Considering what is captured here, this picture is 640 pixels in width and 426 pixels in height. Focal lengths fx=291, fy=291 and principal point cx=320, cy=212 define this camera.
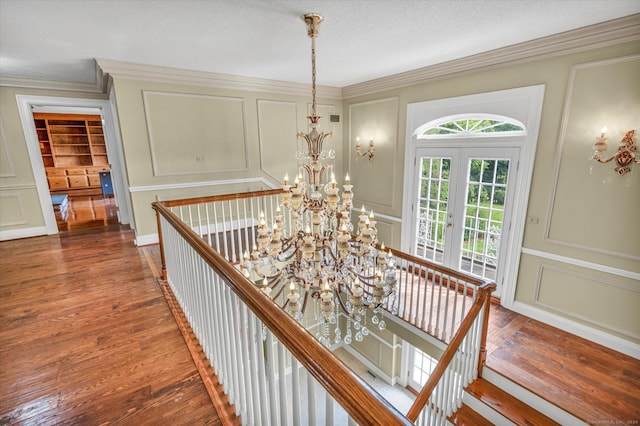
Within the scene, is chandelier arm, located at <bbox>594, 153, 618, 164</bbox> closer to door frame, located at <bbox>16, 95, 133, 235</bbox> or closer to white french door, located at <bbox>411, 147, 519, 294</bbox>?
white french door, located at <bbox>411, 147, 519, 294</bbox>

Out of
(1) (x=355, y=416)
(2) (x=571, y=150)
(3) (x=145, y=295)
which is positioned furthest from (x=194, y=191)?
(2) (x=571, y=150)

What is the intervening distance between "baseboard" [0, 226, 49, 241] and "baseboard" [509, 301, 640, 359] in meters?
7.17

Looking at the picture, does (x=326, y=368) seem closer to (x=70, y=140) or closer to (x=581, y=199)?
(x=581, y=199)

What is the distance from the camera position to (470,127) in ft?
12.8

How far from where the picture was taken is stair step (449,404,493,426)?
2.65m

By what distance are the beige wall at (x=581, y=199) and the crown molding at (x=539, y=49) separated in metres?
0.07

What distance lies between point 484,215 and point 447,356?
7.46ft

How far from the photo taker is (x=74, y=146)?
29.0 feet

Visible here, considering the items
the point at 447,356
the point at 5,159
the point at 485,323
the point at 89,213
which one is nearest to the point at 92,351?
the point at 447,356

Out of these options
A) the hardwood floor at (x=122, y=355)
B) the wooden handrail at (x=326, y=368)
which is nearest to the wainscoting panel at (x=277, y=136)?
the hardwood floor at (x=122, y=355)

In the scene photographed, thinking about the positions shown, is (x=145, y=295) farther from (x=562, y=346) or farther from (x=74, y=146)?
(x=74, y=146)

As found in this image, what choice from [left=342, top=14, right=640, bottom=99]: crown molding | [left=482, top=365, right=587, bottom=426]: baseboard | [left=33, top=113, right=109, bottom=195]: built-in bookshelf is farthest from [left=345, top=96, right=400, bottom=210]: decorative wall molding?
[left=33, top=113, right=109, bottom=195]: built-in bookshelf

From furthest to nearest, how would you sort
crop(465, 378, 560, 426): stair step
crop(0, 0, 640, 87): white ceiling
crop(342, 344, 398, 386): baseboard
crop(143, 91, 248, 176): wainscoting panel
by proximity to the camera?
1. crop(342, 344, 398, 386): baseboard
2. crop(143, 91, 248, 176): wainscoting panel
3. crop(465, 378, 560, 426): stair step
4. crop(0, 0, 640, 87): white ceiling

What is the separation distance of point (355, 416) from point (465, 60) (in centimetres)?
419
